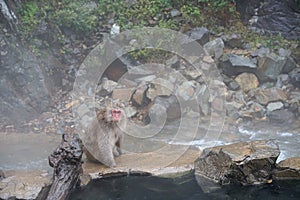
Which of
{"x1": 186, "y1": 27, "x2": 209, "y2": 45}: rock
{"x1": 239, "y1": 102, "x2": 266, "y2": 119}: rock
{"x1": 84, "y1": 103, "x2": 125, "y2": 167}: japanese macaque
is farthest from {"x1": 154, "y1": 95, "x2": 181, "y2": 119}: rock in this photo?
{"x1": 84, "y1": 103, "x2": 125, "y2": 167}: japanese macaque

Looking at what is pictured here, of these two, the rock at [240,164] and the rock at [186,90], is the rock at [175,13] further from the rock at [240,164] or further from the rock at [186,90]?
the rock at [240,164]

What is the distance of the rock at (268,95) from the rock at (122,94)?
8.46 feet

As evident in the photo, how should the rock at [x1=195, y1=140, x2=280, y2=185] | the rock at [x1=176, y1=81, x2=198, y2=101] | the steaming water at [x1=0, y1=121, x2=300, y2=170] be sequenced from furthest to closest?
the rock at [x1=176, y1=81, x2=198, y2=101] < the steaming water at [x1=0, y1=121, x2=300, y2=170] < the rock at [x1=195, y1=140, x2=280, y2=185]

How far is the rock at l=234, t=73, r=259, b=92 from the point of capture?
27.4 feet

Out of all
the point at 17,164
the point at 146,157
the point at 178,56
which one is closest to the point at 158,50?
the point at 178,56

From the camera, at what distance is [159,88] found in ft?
25.9

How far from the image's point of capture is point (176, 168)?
5.16 m

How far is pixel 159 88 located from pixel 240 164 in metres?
3.36

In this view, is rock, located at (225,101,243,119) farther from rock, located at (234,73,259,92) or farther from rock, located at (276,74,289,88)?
rock, located at (276,74,289,88)

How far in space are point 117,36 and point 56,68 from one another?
5.44 ft

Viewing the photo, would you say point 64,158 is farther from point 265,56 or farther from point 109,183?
point 265,56

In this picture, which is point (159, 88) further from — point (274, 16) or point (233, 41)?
point (274, 16)

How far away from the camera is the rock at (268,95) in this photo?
310 inches

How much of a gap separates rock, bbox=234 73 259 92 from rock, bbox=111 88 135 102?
2371mm
